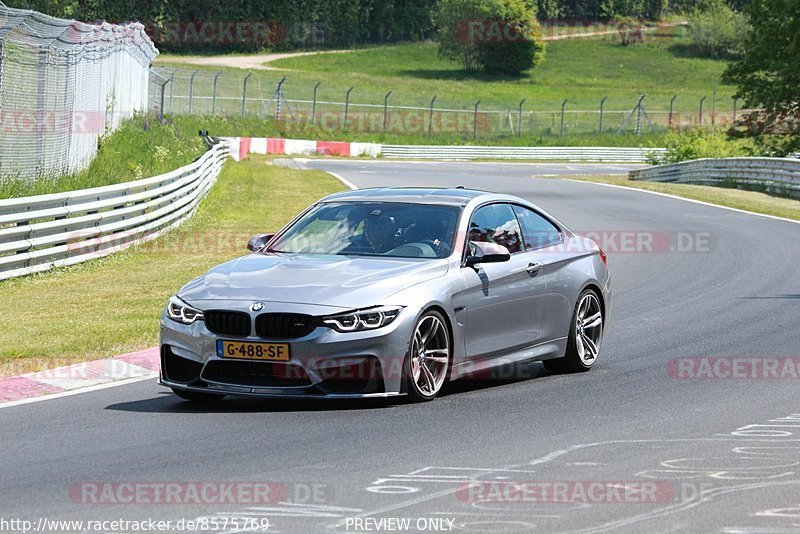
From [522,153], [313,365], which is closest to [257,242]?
[313,365]

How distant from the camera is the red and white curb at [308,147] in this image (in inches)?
2446

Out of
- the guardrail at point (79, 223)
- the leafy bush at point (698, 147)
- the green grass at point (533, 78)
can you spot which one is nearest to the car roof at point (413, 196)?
the guardrail at point (79, 223)

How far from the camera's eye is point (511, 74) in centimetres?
12612

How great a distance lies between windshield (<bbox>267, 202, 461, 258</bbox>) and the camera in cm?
991

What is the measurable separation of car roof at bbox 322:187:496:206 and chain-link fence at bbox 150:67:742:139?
55176 millimetres

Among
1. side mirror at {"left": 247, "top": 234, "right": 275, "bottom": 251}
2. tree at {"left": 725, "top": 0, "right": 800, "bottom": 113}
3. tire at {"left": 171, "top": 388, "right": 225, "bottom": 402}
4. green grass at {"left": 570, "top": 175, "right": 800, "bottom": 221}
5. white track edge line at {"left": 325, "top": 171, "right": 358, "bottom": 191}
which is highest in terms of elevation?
tree at {"left": 725, "top": 0, "right": 800, "bottom": 113}

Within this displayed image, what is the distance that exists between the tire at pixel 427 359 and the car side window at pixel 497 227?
1.13 meters

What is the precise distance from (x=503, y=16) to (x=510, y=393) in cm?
12343

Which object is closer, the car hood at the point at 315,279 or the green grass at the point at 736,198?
the car hood at the point at 315,279

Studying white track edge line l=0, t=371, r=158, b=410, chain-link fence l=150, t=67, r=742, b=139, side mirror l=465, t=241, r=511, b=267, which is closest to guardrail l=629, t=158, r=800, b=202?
chain-link fence l=150, t=67, r=742, b=139

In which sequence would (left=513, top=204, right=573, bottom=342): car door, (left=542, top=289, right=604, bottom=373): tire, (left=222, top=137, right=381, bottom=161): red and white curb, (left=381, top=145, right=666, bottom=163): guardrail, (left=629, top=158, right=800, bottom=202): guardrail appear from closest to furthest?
1. (left=513, top=204, right=573, bottom=342): car door
2. (left=542, top=289, right=604, bottom=373): tire
3. (left=629, top=158, right=800, bottom=202): guardrail
4. (left=222, top=137, right=381, bottom=161): red and white curb
5. (left=381, top=145, right=666, bottom=163): guardrail

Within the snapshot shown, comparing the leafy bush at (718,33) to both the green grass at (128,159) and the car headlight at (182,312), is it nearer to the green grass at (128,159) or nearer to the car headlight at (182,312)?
the green grass at (128,159)

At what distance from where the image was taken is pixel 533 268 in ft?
34.5

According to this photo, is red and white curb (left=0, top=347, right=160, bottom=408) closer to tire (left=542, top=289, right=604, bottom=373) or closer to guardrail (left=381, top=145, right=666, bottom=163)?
tire (left=542, top=289, right=604, bottom=373)
